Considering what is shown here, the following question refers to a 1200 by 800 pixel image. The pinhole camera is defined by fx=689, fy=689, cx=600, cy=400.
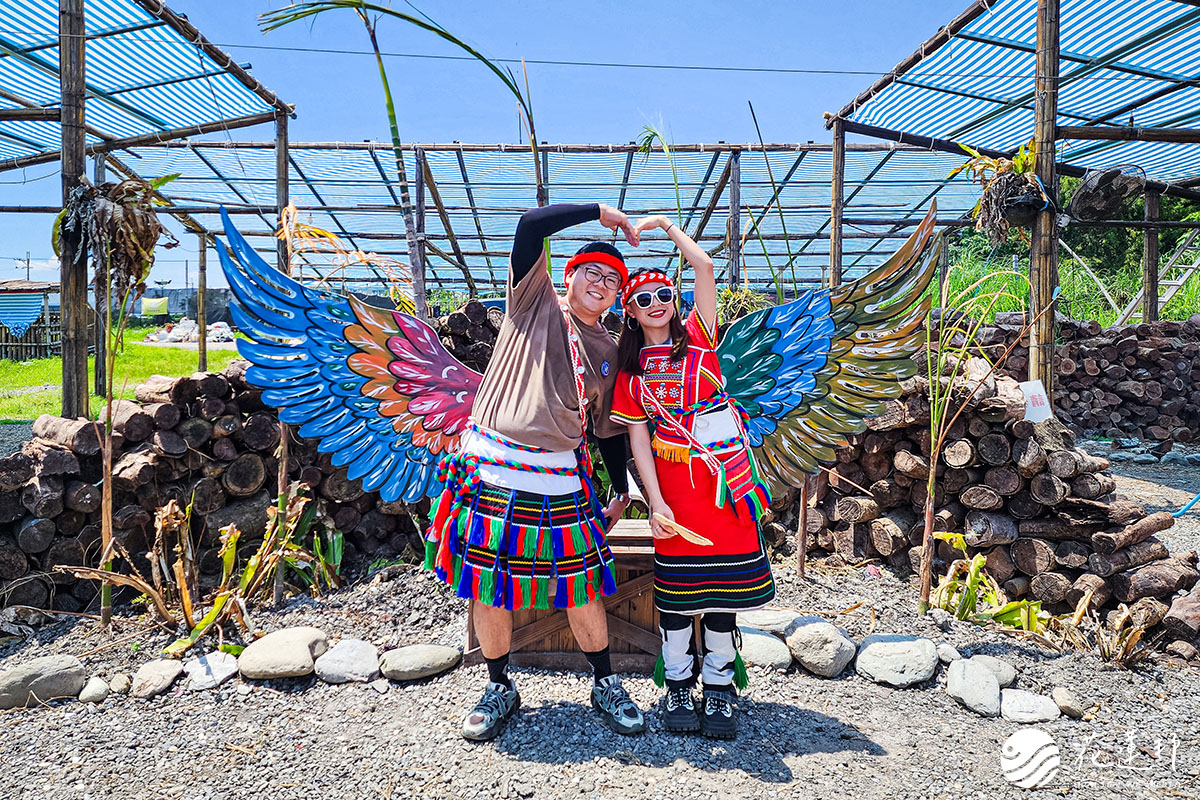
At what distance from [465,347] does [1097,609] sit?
3.03m

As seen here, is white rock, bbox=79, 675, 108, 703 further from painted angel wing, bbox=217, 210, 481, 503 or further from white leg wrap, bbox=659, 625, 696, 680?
white leg wrap, bbox=659, 625, 696, 680

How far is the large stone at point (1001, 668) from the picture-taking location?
231cm

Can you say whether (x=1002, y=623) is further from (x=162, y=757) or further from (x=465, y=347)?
(x=162, y=757)

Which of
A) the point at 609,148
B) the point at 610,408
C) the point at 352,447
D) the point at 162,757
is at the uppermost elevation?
the point at 609,148

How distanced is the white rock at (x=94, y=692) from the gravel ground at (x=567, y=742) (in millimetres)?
30

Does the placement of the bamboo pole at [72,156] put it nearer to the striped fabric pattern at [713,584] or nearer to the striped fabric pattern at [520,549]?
the striped fabric pattern at [520,549]

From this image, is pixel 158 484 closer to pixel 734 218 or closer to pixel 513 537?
pixel 513 537

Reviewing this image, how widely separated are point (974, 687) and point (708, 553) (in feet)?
3.70

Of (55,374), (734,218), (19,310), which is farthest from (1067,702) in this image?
(19,310)

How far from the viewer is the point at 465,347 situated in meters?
3.43

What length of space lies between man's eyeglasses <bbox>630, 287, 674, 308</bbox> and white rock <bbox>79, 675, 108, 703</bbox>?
2.11 metres

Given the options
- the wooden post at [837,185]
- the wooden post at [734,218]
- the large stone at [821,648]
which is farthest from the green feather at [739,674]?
the wooden post at [734,218]

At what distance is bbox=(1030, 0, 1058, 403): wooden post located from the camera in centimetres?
316

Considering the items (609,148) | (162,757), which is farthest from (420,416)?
(609,148)
